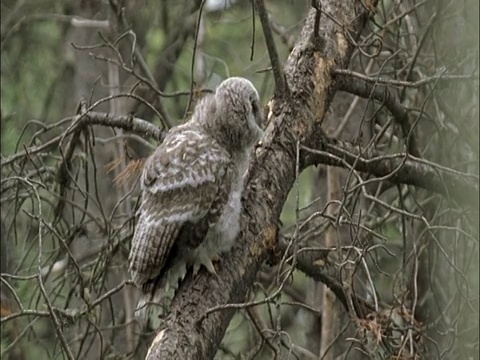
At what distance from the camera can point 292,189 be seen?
7.30 m

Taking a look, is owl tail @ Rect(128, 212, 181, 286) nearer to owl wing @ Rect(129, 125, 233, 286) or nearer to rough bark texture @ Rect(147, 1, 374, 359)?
owl wing @ Rect(129, 125, 233, 286)

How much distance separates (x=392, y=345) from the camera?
484 centimetres

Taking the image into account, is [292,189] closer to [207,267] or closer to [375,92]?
[375,92]

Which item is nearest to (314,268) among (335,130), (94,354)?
(335,130)

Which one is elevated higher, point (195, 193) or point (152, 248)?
point (195, 193)

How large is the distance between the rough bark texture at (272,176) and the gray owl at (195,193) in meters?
0.08

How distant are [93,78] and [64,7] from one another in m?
0.91

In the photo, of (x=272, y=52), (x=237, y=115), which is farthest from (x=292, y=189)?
(x=272, y=52)

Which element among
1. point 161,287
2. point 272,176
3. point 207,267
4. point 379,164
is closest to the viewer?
point 207,267

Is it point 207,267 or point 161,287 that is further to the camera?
point 161,287

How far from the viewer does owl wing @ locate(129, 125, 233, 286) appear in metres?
4.63

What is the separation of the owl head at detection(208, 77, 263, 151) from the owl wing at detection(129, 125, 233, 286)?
0.07 metres

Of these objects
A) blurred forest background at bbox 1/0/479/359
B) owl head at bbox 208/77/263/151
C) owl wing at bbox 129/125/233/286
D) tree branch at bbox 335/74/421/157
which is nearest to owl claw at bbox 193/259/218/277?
owl wing at bbox 129/125/233/286

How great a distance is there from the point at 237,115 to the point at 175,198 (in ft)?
1.46
